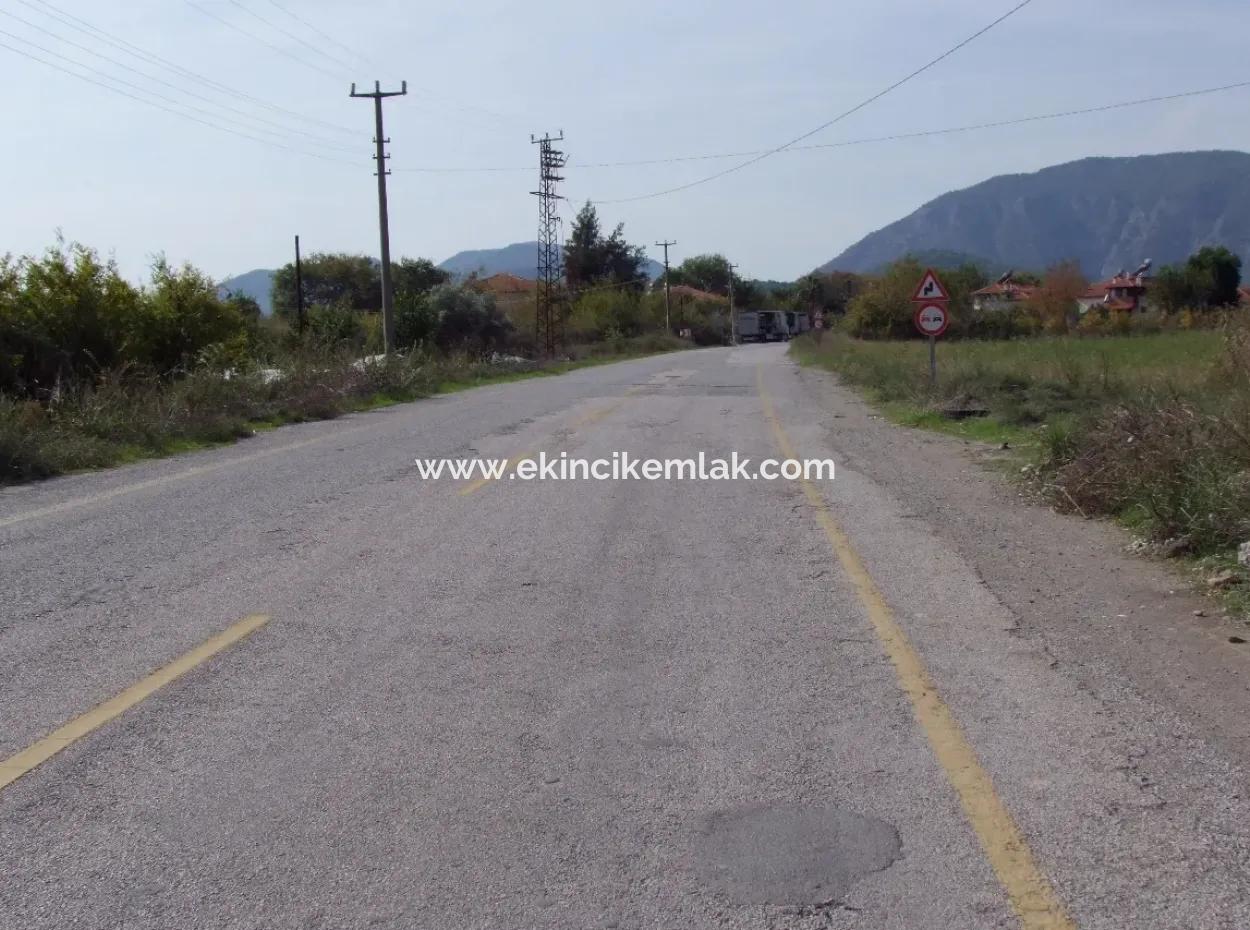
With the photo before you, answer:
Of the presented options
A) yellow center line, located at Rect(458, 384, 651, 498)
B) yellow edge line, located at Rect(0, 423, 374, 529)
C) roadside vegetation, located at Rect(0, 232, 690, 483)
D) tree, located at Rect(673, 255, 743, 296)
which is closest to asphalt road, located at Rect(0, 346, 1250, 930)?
yellow edge line, located at Rect(0, 423, 374, 529)

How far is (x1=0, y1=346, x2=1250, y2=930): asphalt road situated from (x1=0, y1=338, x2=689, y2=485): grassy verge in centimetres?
537

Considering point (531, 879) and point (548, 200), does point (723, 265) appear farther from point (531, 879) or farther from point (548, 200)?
point (531, 879)

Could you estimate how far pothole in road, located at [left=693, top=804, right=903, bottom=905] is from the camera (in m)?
3.97

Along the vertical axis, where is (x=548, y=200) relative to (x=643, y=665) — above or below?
above

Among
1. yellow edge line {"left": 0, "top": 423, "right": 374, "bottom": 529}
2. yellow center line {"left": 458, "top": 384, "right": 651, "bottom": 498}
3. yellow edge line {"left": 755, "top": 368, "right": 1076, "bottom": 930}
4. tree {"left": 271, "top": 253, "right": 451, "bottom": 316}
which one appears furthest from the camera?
tree {"left": 271, "top": 253, "right": 451, "bottom": 316}

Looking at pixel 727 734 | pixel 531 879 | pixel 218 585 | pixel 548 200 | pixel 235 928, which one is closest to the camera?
pixel 235 928

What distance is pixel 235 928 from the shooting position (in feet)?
12.3

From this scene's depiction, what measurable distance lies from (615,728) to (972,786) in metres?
1.57

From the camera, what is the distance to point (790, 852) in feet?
13.9

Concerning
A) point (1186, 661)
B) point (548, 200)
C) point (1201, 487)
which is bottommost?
point (1186, 661)

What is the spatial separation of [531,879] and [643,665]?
245 centimetres

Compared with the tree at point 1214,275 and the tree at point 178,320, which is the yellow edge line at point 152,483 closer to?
the tree at point 178,320

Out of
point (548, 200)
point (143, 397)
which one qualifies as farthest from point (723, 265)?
point (143, 397)

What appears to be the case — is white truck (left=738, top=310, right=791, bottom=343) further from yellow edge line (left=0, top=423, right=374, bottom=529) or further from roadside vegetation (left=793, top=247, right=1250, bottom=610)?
yellow edge line (left=0, top=423, right=374, bottom=529)
